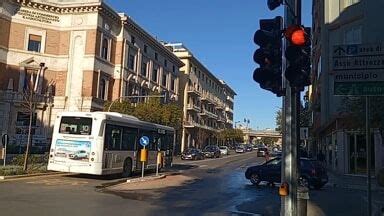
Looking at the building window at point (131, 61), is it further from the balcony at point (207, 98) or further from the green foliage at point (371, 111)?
the green foliage at point (371, 111)

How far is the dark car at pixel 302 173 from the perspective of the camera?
74.5 ft

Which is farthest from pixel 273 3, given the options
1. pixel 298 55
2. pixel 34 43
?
pixel 34 43

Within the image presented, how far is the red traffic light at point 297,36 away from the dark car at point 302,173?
51.1 ft

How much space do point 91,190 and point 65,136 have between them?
523 centimetres

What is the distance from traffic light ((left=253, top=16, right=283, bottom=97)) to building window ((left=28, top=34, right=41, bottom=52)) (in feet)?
149

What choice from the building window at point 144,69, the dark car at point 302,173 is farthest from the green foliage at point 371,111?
the building window at point 144,69

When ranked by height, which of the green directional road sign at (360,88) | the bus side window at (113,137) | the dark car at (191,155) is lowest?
the dark car at (191,155)

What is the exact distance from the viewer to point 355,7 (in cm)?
3584

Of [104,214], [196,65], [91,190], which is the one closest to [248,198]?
[91,190]

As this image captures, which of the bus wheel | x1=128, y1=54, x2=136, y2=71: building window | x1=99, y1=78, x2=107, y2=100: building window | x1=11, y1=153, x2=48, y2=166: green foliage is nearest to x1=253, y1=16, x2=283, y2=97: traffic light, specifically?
the bus wheel

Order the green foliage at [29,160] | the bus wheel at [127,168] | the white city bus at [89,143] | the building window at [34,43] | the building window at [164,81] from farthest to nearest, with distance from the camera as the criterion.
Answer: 1. the building window at [164,81]
2. the building window at [34,43]
3. the green foliage at [29,160]
4. the bus wheel at [127,168]
5. the white city bus at [89,143]

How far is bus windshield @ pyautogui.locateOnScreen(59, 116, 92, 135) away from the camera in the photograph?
22.1 meters

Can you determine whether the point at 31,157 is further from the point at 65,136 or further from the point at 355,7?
the point at 355,7

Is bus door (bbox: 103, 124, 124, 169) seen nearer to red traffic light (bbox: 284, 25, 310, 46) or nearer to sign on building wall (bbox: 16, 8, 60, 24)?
red traffic light (bbox: 284, 25, 310, 46)
